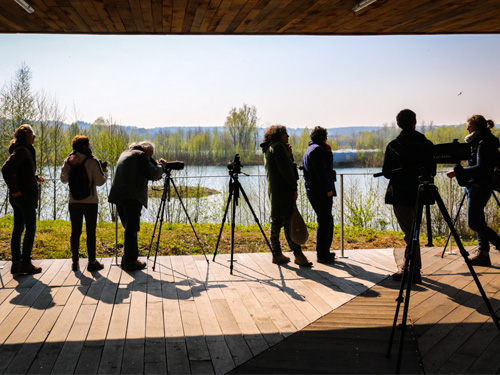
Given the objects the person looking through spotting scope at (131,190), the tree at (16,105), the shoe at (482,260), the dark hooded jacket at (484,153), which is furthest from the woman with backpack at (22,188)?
the tree at (16,105)

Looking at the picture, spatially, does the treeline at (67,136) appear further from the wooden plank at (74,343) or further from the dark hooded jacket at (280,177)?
the wooden plank at (74,343)

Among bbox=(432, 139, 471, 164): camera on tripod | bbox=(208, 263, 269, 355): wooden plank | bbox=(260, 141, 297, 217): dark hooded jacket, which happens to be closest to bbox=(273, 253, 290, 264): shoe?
bbox=(260, 141, 297, 217): dark hooded jacket

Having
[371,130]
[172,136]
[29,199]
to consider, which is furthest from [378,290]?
[371,130]

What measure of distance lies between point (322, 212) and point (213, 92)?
31.8 metres

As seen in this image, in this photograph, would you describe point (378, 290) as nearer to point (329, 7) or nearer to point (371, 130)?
point (329, 7)

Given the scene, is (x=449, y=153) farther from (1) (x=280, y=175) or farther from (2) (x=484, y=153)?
(1) (x=280, y=175)

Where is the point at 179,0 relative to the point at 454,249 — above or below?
above

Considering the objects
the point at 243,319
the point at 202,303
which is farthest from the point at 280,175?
the point at 243,319

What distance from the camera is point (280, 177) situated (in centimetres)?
→ 521

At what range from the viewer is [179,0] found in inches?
151

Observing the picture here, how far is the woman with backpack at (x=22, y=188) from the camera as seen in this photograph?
474 cm

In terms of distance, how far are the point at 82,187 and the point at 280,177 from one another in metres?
2.13

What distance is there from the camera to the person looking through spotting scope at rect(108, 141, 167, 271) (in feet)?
16.5

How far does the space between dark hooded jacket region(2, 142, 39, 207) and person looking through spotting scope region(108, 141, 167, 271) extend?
78 centimetres
